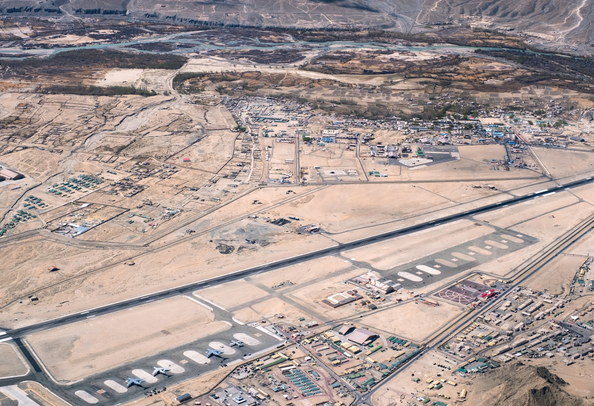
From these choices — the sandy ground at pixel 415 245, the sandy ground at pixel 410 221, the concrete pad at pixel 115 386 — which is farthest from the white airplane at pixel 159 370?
the sandy ground at pixel 410 221

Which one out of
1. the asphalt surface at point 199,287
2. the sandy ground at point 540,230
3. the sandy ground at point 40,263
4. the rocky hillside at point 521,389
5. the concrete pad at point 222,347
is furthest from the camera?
the sandy ground at point 540,230

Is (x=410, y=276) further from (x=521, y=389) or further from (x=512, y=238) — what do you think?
(x=521, y=389)

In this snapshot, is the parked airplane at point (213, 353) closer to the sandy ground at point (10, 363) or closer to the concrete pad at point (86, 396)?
the concrete pad at point (86, 396)

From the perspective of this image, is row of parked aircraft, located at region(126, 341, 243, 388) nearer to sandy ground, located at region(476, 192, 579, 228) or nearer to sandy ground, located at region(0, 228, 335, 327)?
sandy ground, located at region(0, 228, 335, 327)

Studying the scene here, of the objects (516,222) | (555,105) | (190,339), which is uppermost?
(555,105)

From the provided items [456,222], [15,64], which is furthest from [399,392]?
[15,64]

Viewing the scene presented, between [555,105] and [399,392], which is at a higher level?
[555,105]

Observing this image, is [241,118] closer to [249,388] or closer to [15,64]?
[15,64]
